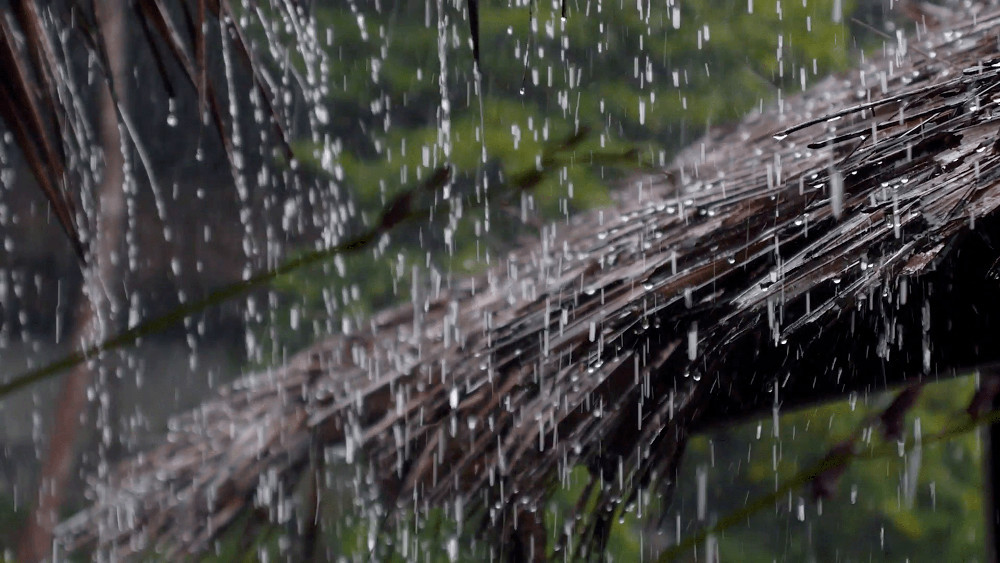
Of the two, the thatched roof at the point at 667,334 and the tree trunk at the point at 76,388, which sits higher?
the thatched roof at the point at 667,334

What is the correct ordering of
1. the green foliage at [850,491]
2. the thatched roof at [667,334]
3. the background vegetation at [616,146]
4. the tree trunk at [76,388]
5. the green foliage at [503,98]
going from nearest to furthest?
1. the thatched roof at [667,334]
2. the tree trunk at [76,388]
3. the green foliage at [850,491]
4. the background vegetation at [616,146]
5. the green foliage at [503,98]

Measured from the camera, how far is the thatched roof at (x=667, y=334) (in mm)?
1319

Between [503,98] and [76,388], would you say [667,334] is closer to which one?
[76,388]

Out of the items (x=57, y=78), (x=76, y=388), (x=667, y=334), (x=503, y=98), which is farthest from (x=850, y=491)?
(x=57, y=78)

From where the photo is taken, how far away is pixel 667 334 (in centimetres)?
150

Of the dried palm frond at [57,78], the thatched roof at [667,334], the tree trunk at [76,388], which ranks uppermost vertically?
the dried palm frond at [57,78]

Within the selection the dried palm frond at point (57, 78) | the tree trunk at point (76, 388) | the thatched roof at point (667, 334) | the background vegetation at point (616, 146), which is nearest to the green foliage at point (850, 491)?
the background vegetation at point (616, 146)

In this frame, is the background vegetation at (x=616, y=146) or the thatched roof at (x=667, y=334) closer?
the thatched roof at (x=667, y=334)

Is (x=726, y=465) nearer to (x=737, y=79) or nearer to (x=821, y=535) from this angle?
(x=821, y=535)

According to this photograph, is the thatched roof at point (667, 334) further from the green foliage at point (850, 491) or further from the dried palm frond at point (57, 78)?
the green foliage at point (850, 491)

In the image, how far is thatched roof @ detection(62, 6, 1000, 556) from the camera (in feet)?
4.33

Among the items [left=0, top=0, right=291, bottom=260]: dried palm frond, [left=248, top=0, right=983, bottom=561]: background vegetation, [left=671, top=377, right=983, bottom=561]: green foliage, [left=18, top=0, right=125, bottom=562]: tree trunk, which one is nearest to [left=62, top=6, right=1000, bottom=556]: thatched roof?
[left=0, top=0, right=291, bottom=260]: dried palm frond

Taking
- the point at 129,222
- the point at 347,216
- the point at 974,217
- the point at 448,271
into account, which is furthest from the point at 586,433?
the point at 129,222

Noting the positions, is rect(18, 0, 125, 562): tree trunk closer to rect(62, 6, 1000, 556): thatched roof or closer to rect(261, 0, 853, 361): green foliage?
rect(261, 0, 853, 361): green foliage
